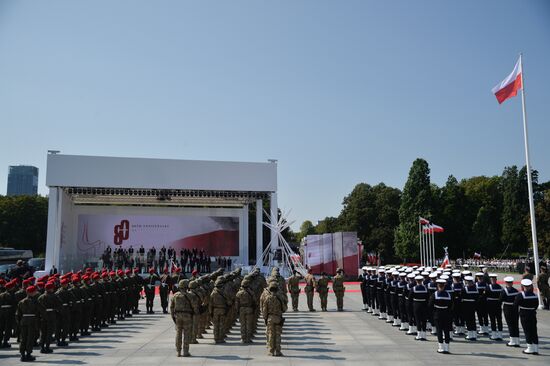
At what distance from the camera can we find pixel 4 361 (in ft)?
34.0

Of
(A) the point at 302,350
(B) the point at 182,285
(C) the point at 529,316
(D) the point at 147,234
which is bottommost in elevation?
(A) the point at 302,350

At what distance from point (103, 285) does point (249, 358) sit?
674cm

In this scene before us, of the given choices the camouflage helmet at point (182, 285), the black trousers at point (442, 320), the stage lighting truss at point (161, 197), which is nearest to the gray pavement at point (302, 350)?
the black trousers at point (442, 320)

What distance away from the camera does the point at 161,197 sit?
3753 cm

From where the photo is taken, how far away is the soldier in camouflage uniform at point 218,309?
12.3 m

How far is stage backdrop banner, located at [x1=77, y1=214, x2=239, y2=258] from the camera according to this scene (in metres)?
39.2

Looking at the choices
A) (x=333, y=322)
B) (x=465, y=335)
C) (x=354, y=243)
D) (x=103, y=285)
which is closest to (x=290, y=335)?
(x=333, y=322)

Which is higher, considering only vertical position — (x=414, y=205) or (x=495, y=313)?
(x=414, y=205)

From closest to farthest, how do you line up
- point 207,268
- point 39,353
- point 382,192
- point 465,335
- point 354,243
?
point 39,353, point 465,335, point 354,243, point 207,268, point 382,192

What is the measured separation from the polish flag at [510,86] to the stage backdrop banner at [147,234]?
1001 inches

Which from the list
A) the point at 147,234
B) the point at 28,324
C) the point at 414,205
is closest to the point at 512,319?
the point at 28,324

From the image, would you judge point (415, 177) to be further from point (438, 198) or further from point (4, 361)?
point (4, 361)

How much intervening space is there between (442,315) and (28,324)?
8791mm

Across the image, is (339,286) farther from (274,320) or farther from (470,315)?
(274,320)
